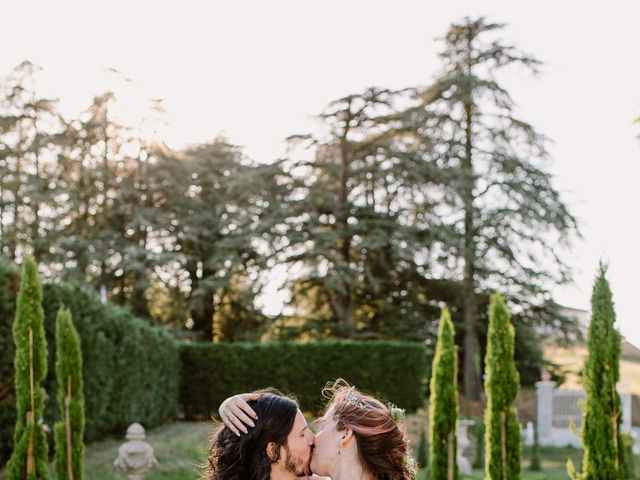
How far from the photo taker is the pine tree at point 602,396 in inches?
345

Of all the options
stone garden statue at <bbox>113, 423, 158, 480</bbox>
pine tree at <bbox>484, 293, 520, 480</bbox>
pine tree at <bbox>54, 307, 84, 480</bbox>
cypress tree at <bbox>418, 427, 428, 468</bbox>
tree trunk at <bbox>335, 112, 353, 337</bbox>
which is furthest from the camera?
tree trunk at <bbox>335, 112, 353, 337</bbox>

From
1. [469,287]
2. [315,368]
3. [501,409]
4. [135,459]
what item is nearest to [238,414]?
[501,409]

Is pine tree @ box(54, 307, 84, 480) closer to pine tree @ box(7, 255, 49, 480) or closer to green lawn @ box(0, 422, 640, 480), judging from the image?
pine tree @ box(7, 255, 49, 480)

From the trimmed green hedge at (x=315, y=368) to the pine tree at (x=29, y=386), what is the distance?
11.5 meters

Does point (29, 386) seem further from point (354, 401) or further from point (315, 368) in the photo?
point (315, 368)

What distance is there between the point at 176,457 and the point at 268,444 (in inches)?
484

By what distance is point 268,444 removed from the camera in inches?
115

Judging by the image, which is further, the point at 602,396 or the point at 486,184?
the point at 486,184

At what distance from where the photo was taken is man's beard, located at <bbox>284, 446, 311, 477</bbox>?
2.94 metres

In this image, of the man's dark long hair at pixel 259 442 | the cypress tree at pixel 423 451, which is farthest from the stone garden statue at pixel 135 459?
the man's dark long hair at pixel 259 442

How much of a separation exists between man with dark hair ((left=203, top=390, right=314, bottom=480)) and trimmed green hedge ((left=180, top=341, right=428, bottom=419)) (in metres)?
17.3

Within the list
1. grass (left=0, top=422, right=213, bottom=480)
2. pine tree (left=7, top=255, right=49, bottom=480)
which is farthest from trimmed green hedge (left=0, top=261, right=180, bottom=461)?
pine tree (left=7, top=255, right=49, bottom=480)

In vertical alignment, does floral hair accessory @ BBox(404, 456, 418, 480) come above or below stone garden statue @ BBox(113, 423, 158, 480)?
above

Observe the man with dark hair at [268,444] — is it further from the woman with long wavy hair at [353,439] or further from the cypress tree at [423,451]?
the cypress tree at [423,451]
